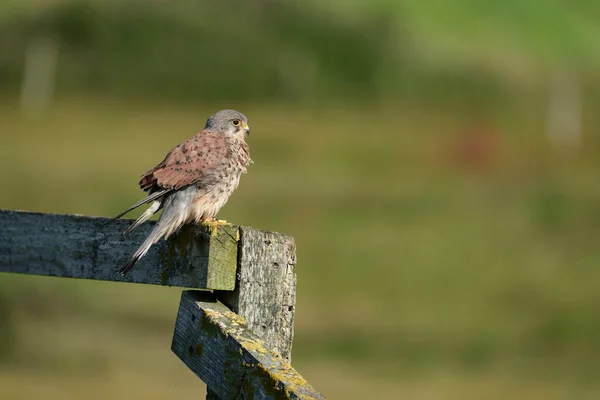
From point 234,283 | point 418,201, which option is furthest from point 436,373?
point 418,201

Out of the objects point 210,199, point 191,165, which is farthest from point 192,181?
point 210,199

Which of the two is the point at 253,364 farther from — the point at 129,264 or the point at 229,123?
the point at 229,123

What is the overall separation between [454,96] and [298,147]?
7.99 m

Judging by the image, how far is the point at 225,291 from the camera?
3732 mm

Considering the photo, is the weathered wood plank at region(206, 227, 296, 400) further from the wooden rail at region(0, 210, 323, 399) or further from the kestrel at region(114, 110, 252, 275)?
the kestrel at region(114, 110, 252, 275)

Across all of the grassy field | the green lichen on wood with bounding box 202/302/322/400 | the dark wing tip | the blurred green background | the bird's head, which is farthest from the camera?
the blurred green background

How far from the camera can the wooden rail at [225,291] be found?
3.38m

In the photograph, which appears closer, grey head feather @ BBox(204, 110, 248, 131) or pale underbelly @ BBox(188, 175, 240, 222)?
pale underbelly @ BBox(188, 175, 240, 222)

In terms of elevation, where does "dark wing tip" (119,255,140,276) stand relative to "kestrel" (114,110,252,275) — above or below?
below

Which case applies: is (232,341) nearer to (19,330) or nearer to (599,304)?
(19,330)

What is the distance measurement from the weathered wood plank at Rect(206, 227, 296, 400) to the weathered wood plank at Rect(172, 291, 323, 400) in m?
0.08

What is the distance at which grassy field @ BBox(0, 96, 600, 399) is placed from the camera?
1099cm

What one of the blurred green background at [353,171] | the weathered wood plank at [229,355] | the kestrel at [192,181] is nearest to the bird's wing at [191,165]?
the kestrel at [192,181]

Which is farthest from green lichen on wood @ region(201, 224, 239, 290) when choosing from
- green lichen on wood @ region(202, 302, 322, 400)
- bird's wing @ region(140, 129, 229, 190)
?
bird's wing @ region(140, 129, 229, 190)
